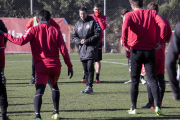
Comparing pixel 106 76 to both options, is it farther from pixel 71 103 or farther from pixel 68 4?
pixel 68 4

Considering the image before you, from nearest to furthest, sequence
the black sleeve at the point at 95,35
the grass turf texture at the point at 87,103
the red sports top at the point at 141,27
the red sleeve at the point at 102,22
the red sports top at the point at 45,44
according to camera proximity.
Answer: the red sports top at the point at 45,44 < the red sports top at the point at 141,27 < the grass turf texture at the point at 87,103 < the black sleeve at the point at 95,35 < the red sleeve at the point at 102,22

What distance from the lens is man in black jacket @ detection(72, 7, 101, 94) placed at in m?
7.56

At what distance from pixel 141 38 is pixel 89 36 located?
2600 mm

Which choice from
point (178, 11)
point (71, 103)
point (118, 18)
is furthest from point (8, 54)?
point (71, 103)

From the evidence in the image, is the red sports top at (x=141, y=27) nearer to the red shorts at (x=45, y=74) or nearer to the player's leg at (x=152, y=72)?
the player's leg at (x=152, y=72)

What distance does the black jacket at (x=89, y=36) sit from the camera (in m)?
7.57

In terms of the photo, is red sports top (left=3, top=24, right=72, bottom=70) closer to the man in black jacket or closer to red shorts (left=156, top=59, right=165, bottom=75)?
red shorts (left=156, top=59, right=165, bottom=75)

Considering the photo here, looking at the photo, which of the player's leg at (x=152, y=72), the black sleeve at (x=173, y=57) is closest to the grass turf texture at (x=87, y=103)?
the player's leg at (x=152, y=72)

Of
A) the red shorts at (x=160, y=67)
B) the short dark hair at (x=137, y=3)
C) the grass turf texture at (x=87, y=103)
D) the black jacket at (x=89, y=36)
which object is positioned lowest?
the grass turf texture at (x=87, y=103)

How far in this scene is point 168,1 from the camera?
23.8 meters

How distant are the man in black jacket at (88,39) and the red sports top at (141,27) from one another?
234cm

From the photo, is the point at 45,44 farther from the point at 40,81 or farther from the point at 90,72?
the point at 90,72

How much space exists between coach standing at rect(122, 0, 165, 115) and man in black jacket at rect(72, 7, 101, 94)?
2277 millimetres

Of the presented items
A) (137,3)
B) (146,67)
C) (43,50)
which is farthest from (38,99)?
(137,3)
